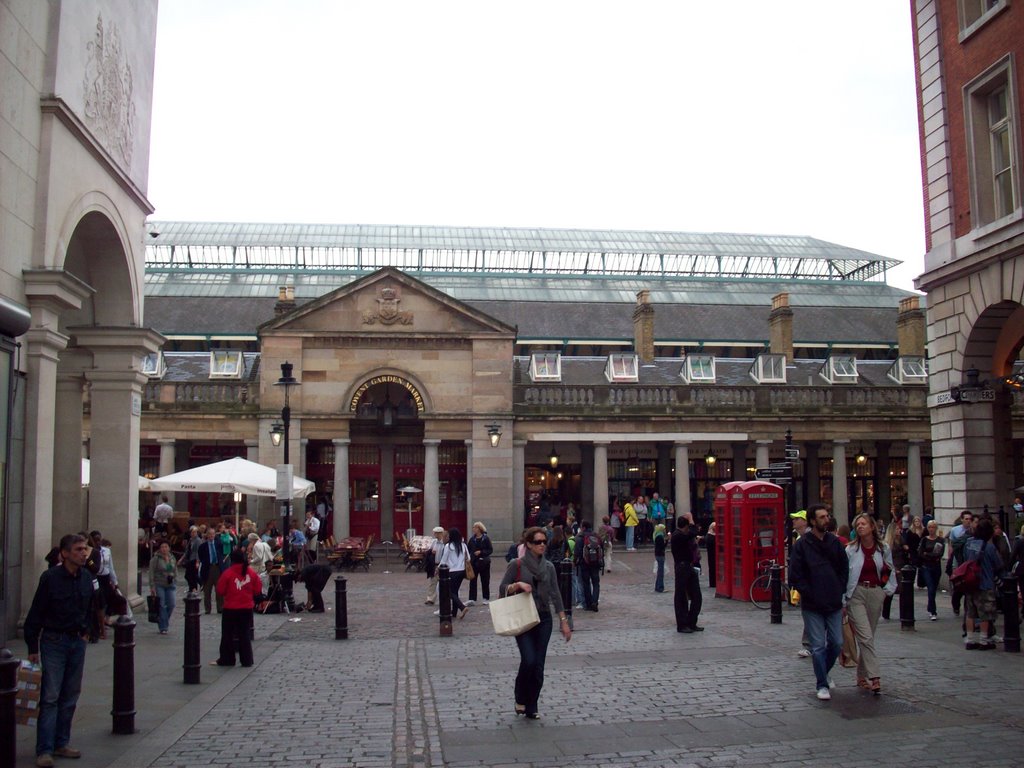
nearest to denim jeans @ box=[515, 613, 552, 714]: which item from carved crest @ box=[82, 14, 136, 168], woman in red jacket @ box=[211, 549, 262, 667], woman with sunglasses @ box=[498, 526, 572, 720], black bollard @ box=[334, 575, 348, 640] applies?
woman with sunglasses @ box=[498, 526, 572, 720]

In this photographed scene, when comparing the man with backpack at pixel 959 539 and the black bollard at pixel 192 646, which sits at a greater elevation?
the man with backpack at pixel 959 539

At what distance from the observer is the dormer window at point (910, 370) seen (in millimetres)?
38812

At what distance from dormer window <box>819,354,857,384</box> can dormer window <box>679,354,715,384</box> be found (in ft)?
16.0

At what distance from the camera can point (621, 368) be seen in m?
36.9

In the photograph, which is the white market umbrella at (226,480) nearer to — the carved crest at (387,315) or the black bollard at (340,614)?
the black bollard at (340,614)

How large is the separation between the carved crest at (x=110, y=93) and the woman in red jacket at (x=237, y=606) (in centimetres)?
751

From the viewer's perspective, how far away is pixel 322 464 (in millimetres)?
35500

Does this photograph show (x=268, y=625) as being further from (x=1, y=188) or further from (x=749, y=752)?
(x=749, y=752)

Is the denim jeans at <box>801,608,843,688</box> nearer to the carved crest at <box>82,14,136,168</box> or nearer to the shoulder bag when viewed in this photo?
the shoulder bag

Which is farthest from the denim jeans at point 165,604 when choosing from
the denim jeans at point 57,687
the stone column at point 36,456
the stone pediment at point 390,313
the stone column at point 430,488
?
the stone pediment at point 390,313

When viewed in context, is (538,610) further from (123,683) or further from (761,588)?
(761,588)

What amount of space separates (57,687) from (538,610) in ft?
14.1

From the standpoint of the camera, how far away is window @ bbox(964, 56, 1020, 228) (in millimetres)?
17500

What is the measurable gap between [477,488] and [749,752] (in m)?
25.4
